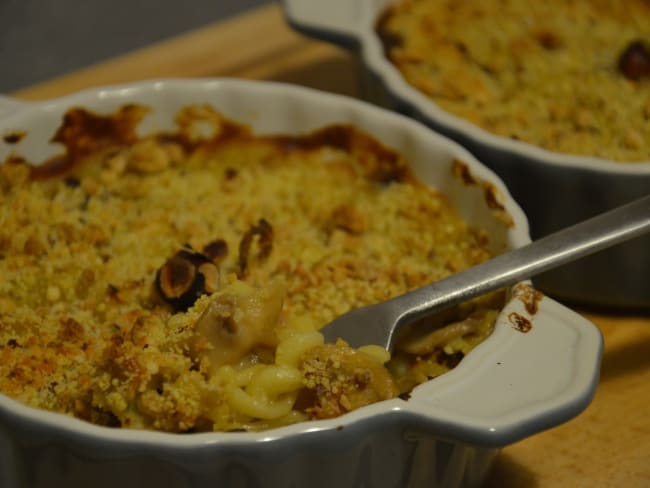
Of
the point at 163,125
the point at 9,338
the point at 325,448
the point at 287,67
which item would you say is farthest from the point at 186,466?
the point at 287,67

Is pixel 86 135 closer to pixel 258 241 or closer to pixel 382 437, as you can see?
pixel 258 241

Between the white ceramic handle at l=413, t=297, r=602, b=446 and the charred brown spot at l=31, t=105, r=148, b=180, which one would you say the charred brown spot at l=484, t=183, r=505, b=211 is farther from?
the charred brown spot at l=31, t=105, r=148, b=180

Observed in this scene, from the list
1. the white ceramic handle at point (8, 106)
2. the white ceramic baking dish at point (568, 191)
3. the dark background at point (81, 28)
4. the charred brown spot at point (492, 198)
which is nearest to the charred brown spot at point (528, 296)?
the charred brown spot at point (492, 198)

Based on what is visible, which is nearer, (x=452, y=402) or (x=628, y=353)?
(x=452, y=402)

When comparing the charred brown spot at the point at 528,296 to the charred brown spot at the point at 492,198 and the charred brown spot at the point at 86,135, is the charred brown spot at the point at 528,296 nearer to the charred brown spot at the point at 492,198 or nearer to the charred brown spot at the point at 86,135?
the charred brown spot at the point at 492,198

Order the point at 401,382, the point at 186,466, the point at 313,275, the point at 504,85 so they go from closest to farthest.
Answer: the point at 186,466 → the point at 401,382 → the point at 313,275 → the point at 504,85

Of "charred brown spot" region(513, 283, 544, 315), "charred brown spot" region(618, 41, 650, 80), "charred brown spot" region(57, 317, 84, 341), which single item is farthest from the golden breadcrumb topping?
"charred brown spot" region(57, 317, 84, 341)

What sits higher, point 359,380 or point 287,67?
point 359,380

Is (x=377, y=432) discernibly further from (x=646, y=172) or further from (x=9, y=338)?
(x=646, y=172)
